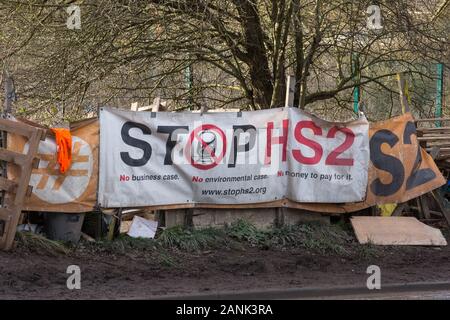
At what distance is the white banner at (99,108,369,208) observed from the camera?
29.8 feet

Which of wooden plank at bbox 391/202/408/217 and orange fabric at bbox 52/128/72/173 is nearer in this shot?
orange fabric at bbox 52/128/72/173

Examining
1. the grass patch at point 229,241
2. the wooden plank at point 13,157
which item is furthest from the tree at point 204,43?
the grass patch at point 229,241

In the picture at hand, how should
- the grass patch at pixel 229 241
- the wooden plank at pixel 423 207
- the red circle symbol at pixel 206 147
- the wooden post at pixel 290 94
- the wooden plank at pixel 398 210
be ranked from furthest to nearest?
the wooden plank at pixel 423 207 < the wooden plank at pixel 398 210 < the wooden post at pixel 290 94 < the red circle symbol at pixel 206 147 < the grass patch at pixel 229 241

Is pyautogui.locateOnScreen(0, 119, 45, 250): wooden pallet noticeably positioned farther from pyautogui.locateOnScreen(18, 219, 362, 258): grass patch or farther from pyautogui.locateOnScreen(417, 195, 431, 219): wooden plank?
pyautogui.locateOnScreen(417, 195, 431, 219): wooden plank

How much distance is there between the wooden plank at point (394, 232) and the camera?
383 inches

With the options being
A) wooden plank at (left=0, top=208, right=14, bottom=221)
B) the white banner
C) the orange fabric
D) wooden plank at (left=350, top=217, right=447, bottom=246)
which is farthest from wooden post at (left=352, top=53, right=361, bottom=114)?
wooden plank at (left=0, top=208, right=14, bottom=221)

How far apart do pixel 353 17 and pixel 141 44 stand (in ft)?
12.6

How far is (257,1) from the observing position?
39.7 ft

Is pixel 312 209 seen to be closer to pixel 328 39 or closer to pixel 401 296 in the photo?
pixel 401 296

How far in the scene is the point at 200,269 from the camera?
8211 mm

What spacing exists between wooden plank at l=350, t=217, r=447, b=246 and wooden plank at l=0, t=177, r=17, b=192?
4910 mm

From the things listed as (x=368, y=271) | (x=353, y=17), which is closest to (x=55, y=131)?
(x=368, y=271)

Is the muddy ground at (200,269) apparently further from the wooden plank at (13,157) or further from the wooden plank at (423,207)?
the wooden plank at (423,207)

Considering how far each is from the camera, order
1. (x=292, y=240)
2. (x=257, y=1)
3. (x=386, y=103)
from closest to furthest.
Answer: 1. (x=292, y=240)
2. (x=257, y=1)
3. (x=386, y=103)
